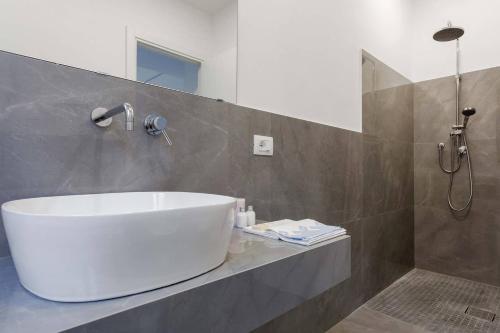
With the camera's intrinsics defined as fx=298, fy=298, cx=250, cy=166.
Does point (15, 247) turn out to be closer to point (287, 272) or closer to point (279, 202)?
point (287, 272)

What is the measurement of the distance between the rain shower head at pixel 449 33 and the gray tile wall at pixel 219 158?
0.42m

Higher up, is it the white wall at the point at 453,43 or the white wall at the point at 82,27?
the white wall at the point at 453,43

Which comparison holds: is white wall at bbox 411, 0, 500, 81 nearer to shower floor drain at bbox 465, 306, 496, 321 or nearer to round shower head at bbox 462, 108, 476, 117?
round shower head at bbox 462, 108, 476, 117

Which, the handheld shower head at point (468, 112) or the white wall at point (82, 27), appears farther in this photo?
the handheld shower head at point (468, 112)

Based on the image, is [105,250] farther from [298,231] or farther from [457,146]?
[457,146]

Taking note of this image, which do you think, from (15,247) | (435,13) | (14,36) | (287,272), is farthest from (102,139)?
(435,13)

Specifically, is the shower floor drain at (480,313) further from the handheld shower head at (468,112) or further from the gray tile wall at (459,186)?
the handheld shower head at (468,112)

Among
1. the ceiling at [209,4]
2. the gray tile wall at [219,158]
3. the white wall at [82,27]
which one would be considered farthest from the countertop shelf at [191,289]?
the ceiling at [209,4]

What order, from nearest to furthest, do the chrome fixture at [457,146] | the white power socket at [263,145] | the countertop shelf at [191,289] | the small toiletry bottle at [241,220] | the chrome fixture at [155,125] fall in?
the countertop shelf at [191,289] → the chrome fixture at [155,125] → the small toiletry bottle at [241,220] → the white power socket at [263,145] → the chrome fixture at [457,146]

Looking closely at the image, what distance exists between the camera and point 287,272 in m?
0.80

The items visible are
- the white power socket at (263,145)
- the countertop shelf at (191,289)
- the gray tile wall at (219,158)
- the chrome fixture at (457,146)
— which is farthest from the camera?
the chrome fixture at (457,146)

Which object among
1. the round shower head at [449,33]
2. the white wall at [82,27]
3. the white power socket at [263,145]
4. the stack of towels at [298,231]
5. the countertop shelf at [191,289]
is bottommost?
the countertop shelf at [191,289]

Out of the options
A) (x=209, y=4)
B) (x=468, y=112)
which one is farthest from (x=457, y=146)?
(x=209, y=4)

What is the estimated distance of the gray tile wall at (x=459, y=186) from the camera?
2584 mm
